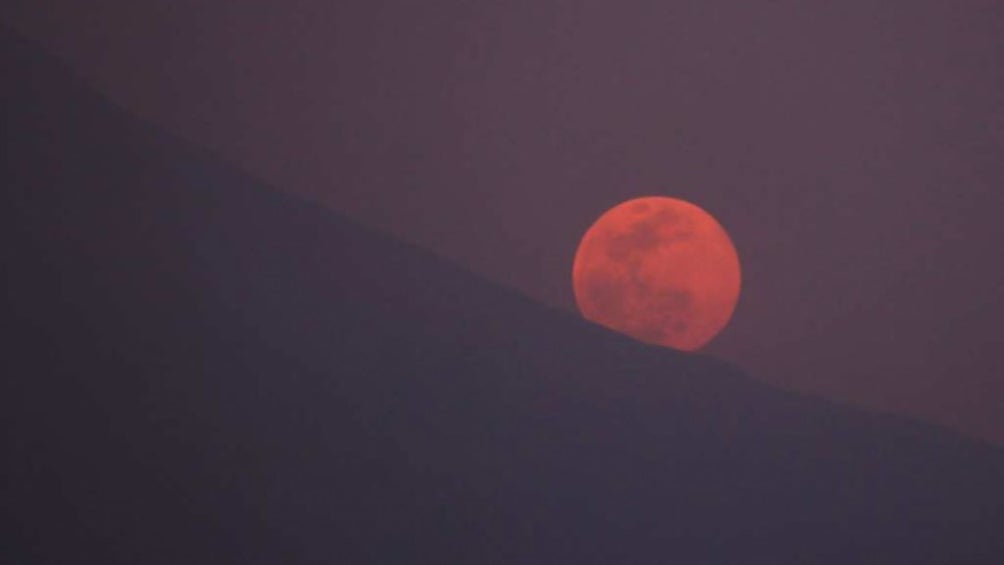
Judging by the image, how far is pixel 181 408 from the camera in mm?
10953

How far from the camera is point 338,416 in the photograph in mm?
12500

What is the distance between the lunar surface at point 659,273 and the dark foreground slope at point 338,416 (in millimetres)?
1251

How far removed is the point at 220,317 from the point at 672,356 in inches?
391

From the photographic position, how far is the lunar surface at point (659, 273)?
61.8ft

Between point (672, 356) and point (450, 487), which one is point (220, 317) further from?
point (672, 356)

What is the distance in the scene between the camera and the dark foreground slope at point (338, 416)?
9852mm

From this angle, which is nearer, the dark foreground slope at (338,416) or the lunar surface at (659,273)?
the dark foreground slope at (338,416)

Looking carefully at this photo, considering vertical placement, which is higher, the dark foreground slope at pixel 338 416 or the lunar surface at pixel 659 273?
the lunar surface at pixel 659 273

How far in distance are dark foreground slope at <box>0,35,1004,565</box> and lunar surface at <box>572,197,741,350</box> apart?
125 cm

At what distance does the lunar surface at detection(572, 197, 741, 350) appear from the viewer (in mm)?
18828

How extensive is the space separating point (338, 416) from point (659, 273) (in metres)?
9.17

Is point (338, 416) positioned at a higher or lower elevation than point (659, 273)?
lower

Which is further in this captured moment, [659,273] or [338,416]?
[659,273]

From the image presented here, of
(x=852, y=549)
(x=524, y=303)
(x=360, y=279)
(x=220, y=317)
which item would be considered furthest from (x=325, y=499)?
(x=852, y=549)
